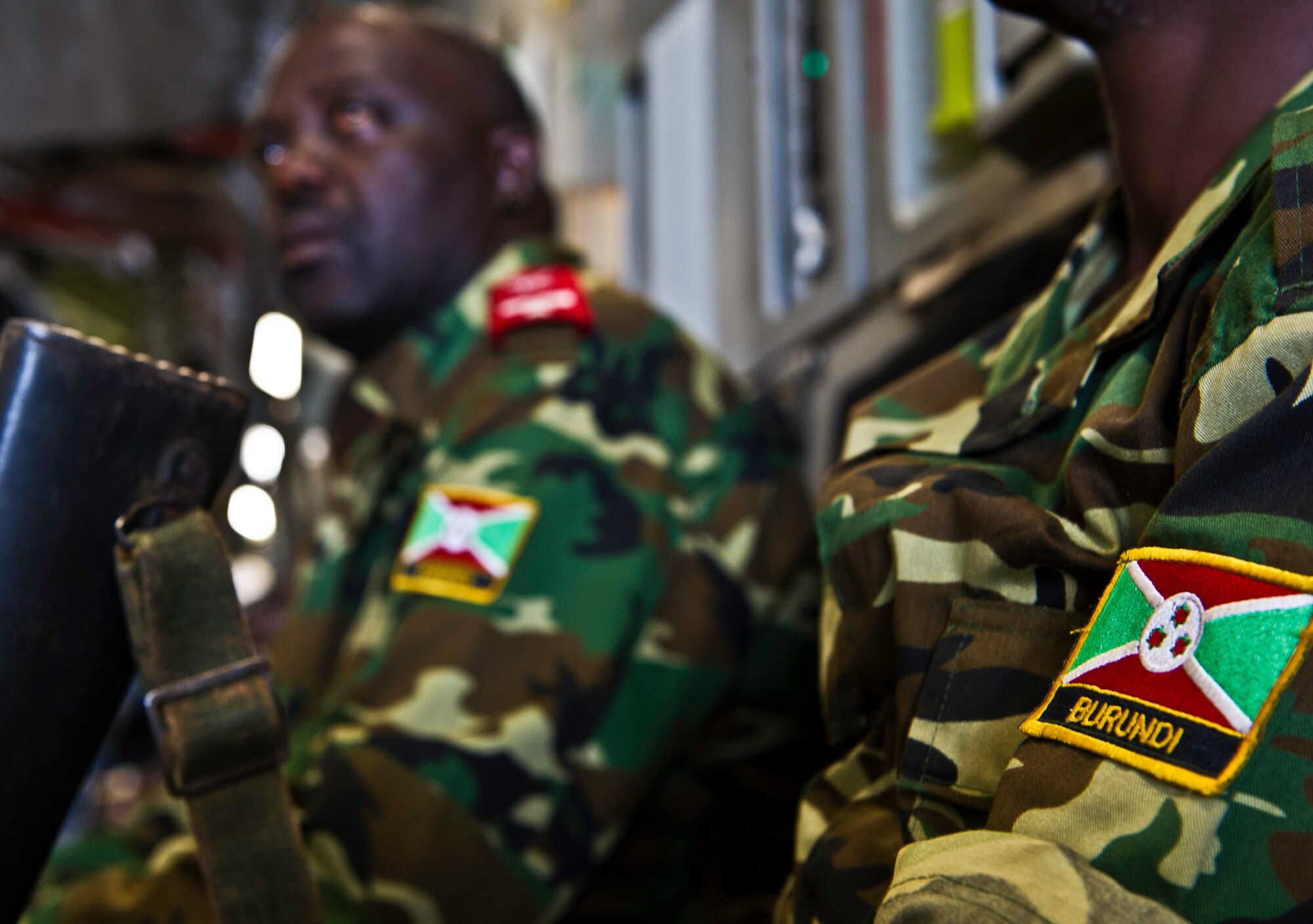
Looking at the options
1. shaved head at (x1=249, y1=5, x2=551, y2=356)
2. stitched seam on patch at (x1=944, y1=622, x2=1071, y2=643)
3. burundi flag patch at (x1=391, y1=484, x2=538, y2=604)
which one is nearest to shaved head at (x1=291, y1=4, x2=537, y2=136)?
shaved head at (x1=249, y1=5, x2=551, y2=356)

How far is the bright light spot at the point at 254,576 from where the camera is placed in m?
2.87

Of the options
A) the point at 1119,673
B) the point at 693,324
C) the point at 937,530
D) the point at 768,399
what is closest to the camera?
the point at 1119,673

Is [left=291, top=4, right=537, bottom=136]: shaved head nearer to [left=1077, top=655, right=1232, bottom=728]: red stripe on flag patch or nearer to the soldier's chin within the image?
the soldier's chin

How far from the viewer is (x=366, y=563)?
3.89ft

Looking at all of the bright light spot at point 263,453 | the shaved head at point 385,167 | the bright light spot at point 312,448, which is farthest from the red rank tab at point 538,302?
the bright light spot at point 263,453

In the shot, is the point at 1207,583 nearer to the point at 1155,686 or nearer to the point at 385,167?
the point at 1155,686

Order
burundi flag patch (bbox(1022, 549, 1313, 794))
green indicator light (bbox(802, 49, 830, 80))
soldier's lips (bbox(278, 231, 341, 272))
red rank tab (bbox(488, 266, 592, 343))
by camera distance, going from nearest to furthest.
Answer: burundi flag patch (bbox(1022, 549, 1313, 794))
red rank tab (bbox(488, 266, 592, 343))
soldier's lips (bbox(278, 231, 341, 272))
green indicator light (bbox(802, 49, 830, 80))

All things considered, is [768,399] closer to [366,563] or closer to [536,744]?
[366,563]

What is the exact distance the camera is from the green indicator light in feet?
5.07

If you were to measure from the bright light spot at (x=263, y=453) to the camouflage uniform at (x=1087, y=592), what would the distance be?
3.02 meters

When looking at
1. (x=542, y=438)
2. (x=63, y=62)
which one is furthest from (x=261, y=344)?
(x=542, y=438)

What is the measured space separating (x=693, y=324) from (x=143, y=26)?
5.17 feet

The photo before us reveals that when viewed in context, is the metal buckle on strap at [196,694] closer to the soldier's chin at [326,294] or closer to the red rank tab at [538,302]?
the red rank tab at [538,302]

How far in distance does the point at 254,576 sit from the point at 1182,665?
3.04m
